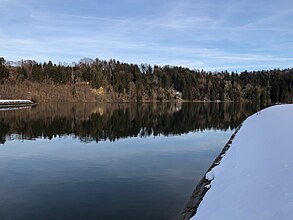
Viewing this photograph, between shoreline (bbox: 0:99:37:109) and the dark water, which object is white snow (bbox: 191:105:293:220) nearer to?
the dark water

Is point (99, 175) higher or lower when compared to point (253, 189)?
lower

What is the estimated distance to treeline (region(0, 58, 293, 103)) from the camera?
405ft

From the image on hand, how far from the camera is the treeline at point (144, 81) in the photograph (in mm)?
123375

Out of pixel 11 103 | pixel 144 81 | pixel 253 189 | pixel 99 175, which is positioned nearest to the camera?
pixel 253 189

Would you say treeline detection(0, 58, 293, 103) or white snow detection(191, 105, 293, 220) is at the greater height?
treeline detection(0, 58, 293, 103)

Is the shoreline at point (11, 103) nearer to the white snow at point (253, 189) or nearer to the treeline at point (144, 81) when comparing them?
the treeline at point (144, 81)

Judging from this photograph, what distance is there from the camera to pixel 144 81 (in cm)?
16575

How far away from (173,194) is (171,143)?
49.4ft

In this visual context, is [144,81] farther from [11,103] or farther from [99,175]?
[99,175]

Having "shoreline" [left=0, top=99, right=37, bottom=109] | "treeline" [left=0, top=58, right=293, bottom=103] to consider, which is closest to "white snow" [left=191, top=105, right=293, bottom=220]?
"shoreline" [left=0, top=99, right=37, bottom=109]

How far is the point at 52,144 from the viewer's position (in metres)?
26.9

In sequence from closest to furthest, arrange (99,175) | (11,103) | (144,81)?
(99,175)
(11,103)
(144,81)

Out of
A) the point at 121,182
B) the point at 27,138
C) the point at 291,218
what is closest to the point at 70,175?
the point at 121,182

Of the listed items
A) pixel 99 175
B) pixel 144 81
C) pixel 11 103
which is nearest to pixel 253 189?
pixel 99 175
